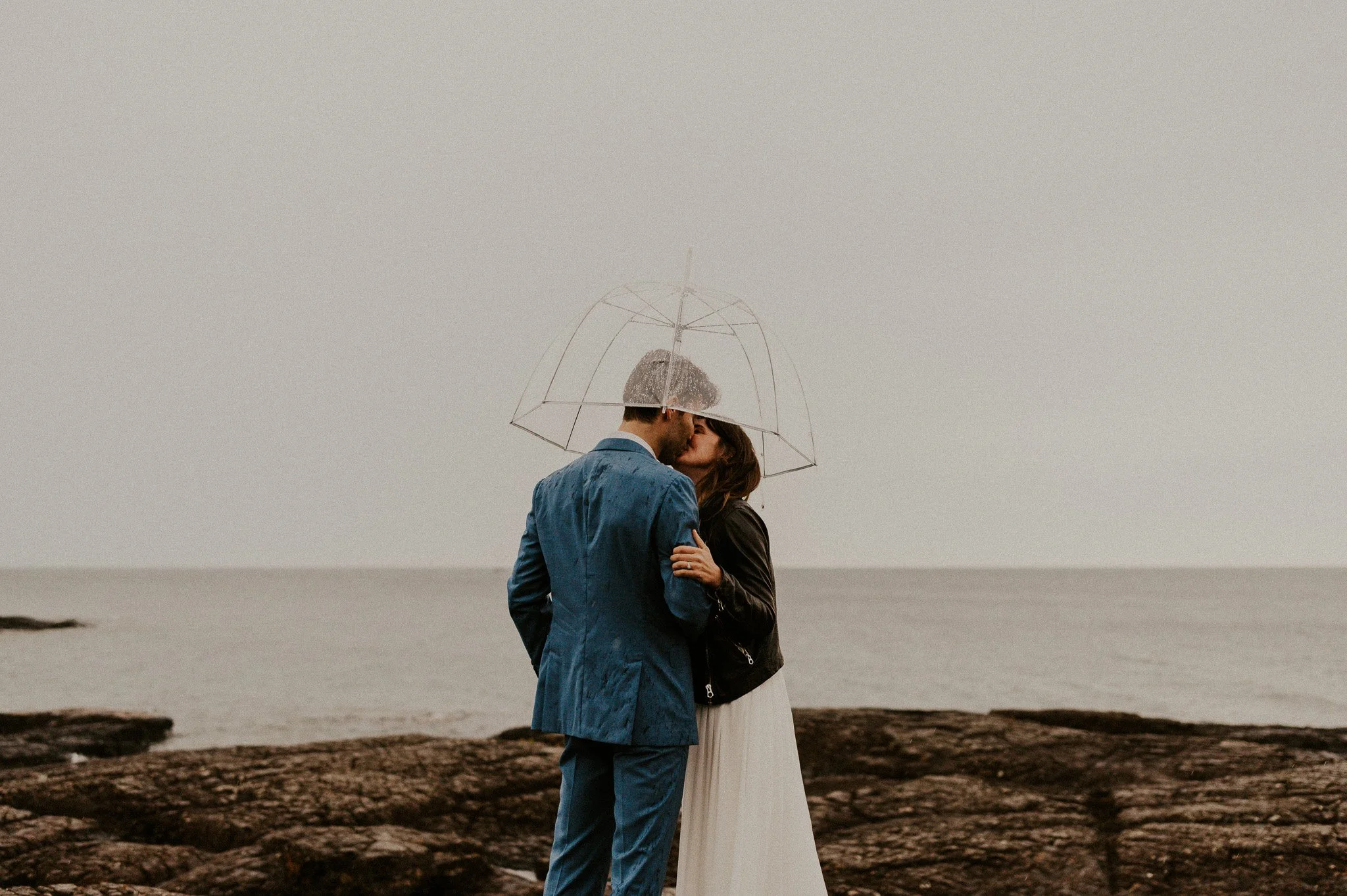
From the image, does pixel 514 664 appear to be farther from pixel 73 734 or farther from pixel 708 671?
pixel 708 671

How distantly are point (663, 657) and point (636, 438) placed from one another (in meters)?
0.73

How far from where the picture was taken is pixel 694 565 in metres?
3.19

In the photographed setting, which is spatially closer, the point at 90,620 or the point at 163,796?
the point at 163,796

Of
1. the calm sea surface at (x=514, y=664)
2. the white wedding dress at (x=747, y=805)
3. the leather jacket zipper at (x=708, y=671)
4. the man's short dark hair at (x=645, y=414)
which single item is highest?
the man's short dark hair at (x=645, y=414)

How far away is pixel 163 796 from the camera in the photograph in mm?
9094

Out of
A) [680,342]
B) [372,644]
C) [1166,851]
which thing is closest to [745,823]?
[680,342]

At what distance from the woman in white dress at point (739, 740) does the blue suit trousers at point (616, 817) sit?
26 cm

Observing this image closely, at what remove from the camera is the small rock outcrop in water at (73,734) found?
15516mm

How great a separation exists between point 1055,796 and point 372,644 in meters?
46.0

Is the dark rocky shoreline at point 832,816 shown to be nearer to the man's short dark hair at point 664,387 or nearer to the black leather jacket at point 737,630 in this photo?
the black leather jacket at point 737,630

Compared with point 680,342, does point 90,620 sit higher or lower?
lower

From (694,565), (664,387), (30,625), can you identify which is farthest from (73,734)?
(30,625)

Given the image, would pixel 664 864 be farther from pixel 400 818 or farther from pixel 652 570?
pixel 400 818

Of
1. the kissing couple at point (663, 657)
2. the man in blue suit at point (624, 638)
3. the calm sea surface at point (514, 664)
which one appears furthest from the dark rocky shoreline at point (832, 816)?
the calm sea surface at point (514, 664)
